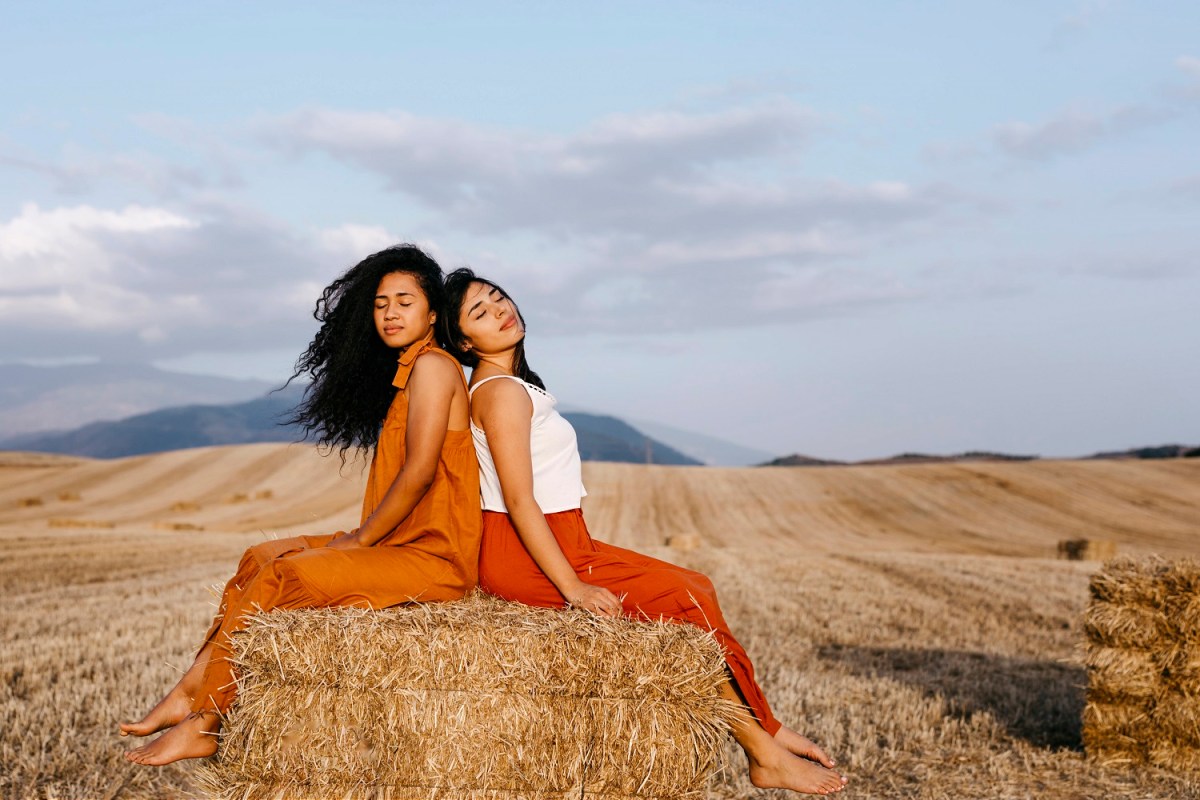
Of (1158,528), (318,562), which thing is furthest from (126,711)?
(1158,528)

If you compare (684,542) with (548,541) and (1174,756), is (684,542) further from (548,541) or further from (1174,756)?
(548,541)

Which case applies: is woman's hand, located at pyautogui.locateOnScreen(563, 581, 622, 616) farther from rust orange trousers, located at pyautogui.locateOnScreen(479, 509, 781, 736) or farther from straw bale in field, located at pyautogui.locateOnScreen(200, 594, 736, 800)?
straw bale in field, located at pyautogui.locateOnScreen(200, 594, 736, 800)

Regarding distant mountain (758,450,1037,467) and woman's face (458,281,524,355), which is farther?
distant mountain (758,450,1037,467)

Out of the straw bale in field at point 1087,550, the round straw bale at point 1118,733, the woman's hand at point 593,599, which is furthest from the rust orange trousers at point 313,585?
the straw bale in field at point 1087,550

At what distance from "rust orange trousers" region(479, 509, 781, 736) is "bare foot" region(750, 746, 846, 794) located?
12cm

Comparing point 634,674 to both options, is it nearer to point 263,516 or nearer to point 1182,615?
point 1182,615

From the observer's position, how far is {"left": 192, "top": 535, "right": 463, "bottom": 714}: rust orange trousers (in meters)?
3.44

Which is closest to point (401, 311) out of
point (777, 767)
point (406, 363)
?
point (406, 363)

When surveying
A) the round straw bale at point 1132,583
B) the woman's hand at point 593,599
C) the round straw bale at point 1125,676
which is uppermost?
the woman's hand at point 593,599

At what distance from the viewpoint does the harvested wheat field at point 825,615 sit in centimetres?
514

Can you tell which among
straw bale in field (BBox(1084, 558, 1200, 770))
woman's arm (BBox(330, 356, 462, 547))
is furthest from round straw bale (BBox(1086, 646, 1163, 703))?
woman's arm (BBox(330, 356, 462, 547))

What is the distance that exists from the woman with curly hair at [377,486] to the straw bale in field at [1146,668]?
3942 mm

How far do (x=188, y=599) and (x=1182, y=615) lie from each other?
9939 millimetres

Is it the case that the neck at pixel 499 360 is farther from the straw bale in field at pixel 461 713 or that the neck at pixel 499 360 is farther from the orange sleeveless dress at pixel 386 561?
the straw bale in field at pixel 461 713
